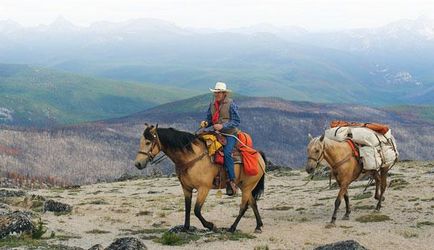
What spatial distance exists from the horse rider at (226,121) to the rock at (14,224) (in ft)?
26.7

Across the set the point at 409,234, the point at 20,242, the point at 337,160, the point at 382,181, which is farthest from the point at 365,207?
the point at 20,242

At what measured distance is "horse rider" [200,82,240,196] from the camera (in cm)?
2003

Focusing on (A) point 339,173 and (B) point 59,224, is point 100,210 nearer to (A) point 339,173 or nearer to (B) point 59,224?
(B) point 59,224

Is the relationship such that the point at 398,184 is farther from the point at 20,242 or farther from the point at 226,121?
the point at 20,242

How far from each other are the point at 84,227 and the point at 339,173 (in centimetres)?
1258

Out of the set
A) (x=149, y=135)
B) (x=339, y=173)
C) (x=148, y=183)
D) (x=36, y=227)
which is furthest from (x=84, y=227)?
(x=148, y=183)

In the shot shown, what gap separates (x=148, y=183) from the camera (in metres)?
69.9

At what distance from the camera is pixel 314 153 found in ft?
70.2

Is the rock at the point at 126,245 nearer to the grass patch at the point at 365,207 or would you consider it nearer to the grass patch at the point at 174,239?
the grass patch at the point at 174,239

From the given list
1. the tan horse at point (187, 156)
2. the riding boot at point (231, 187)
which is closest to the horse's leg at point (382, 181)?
the riding boot at point (231, 187)

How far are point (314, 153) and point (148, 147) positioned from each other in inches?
297

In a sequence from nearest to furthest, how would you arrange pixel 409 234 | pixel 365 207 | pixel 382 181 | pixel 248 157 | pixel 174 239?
pixel 174 239, pixel 409 234, pixel 248 157, pixel 382 181, pixel 365 207

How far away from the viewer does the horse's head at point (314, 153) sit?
2116 cm

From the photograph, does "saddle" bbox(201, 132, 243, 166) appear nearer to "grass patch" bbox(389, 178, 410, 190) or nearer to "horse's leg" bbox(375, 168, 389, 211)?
"horse's leg" bbox(375, 168, 389, 211)
